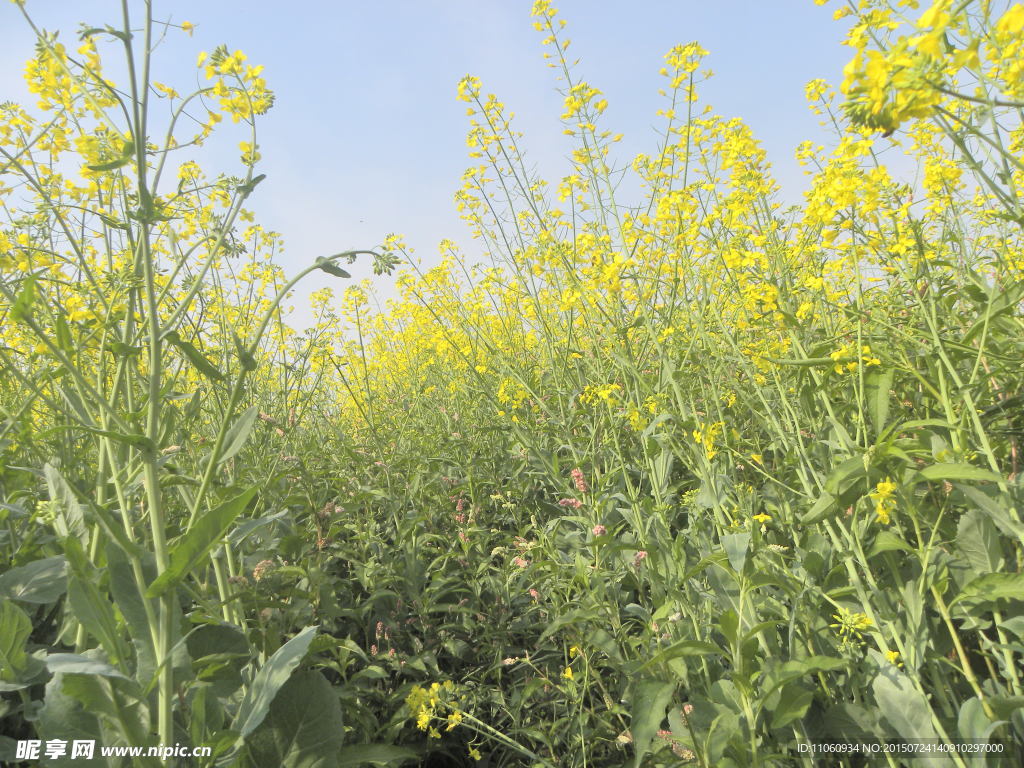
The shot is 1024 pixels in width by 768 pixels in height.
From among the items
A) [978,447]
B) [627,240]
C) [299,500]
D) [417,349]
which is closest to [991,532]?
[978,447]

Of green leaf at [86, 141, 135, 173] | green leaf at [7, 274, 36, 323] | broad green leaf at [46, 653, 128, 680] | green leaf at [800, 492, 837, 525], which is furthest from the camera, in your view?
green leaf at [800, 492, 837, 525]

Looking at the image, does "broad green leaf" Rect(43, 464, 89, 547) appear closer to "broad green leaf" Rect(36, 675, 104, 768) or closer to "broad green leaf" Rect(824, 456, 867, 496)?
"broad green leaf" Rect(36, 675, 104, 768)

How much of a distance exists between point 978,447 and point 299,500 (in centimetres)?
198

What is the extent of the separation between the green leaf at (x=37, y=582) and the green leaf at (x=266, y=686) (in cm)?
57

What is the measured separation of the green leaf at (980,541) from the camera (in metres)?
1.39

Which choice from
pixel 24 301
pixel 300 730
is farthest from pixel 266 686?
pixel 24 301

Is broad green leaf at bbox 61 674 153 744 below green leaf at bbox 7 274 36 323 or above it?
below

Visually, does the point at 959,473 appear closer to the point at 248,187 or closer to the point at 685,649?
the point at 685,649

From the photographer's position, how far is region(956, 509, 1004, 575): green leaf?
54.6 inches

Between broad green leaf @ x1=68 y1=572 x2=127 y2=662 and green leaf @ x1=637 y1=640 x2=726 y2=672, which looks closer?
broad green leaf @ x1=68 y1=572 x2=127 y2=662

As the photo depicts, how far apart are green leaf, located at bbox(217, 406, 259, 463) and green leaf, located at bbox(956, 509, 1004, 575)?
147 centimetres

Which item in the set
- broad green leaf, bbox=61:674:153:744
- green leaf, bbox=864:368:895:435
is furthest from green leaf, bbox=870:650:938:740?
broad green leaf, bbox=61:674:153:744

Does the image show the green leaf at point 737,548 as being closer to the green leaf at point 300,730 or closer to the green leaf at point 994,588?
the green leaf at point 994,588

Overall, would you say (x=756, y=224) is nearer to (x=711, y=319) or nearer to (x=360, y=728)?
(x=711, y=319)
